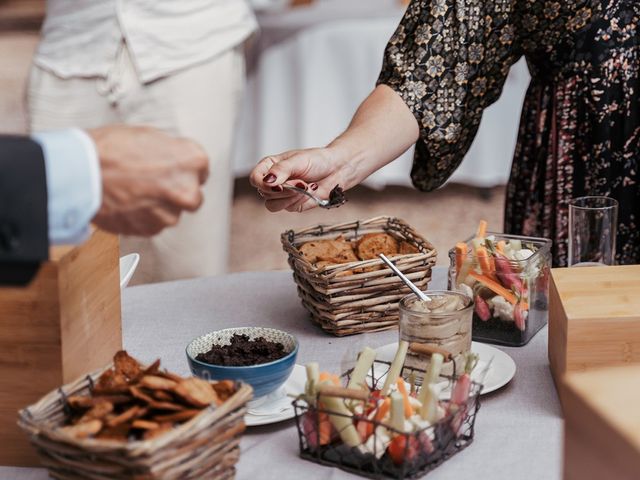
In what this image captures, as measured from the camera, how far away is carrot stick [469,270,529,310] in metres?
1.43

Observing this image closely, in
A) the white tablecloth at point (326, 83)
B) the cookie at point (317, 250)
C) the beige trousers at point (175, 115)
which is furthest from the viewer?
the white tablecloth at point (326, 83)

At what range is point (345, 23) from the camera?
14.6 ft

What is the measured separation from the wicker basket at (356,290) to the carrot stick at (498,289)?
0.10 metres

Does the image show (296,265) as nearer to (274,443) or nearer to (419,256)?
(419,256)

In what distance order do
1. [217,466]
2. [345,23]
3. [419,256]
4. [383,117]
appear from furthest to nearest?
1. [345,23]
2. [383,117]
3. [419,256]
4. [217,466]

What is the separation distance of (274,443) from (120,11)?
211 cm

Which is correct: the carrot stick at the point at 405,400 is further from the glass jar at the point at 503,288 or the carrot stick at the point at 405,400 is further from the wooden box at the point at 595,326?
the glass jar at the point at 503,288

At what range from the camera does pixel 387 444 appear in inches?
41.3

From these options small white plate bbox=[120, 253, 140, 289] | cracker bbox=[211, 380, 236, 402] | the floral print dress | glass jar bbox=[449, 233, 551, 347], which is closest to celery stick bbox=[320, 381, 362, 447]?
cracker bbox=[211, 380, 236, 402]

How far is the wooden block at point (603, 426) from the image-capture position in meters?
0.75

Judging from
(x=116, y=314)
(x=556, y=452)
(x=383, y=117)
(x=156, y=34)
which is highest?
(x=156, y=34)

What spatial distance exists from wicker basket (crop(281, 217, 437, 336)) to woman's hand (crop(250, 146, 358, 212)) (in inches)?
3.9

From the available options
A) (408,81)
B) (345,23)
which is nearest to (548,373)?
(408,81)

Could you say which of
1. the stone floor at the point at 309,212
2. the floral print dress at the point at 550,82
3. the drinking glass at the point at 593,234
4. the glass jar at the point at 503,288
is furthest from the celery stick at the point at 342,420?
the stone floor at the point at 309,212
